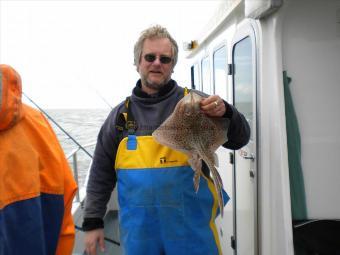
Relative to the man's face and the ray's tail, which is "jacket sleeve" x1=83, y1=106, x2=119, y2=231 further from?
the ray's tail

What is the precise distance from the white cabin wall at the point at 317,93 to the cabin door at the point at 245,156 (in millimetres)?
357

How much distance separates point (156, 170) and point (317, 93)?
1.26 meters

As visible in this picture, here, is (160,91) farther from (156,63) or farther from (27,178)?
(27,178)

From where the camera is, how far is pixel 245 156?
292 cm

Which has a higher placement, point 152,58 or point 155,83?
point 152,58

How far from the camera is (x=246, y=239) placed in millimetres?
3049

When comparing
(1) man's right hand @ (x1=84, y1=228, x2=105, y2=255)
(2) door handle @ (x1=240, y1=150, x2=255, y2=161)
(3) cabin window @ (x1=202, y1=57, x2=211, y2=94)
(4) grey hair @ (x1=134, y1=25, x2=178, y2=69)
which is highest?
(3) cabin window @ (x1=202, y1=57, x2=211, y2=94)

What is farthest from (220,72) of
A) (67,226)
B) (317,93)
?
(67,226)

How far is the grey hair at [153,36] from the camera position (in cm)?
221

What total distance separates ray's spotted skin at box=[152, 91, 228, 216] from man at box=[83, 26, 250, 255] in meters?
0.08

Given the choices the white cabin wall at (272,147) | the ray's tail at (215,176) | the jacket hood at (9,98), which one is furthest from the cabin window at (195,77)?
the jacket hood at (9,98)

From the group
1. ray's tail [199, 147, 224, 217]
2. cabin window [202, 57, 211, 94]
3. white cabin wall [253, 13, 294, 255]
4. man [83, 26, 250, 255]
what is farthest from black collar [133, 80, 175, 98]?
cabin window [202, 57, 211, 94]

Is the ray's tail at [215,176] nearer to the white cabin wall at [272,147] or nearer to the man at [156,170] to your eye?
the man at [156,170]

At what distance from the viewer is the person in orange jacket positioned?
4.16 feet
